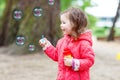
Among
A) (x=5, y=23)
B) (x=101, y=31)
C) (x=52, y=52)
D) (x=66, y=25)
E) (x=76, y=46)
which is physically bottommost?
(x=101, y=31)

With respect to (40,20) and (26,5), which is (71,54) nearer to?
(40,20)

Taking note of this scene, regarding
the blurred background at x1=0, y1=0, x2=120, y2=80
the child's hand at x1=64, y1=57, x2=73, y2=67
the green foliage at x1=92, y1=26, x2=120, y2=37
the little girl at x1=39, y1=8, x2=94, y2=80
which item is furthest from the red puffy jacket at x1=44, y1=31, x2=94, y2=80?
the green foliage at x1=92, y1=26, x2=120, y2=37

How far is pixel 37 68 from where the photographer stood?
8.59m

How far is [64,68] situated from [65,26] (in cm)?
41

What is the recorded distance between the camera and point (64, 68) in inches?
165

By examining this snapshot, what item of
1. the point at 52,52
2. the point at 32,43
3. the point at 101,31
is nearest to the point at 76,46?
the point at 52,52

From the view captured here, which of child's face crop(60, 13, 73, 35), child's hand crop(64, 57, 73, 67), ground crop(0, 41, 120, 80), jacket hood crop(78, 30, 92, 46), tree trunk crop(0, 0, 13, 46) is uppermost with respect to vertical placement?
child's face crop(60, 13, 73, 35)

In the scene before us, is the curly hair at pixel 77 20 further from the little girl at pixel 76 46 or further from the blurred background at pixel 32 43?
the blurred background at pixel 32 43

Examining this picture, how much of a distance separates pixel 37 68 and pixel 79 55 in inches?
179

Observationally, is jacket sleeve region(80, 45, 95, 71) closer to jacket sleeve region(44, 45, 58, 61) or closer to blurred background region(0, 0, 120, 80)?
jacket sleeve region(44, 45, 58, 61)

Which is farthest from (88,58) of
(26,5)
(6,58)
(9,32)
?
(9,32)

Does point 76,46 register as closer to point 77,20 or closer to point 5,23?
point 77,20

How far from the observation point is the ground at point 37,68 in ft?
25.1

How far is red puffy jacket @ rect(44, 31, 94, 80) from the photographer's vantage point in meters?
4.03
